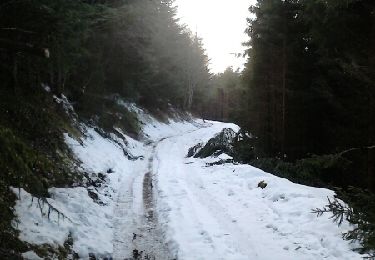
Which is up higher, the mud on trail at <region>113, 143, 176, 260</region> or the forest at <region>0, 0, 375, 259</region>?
the forest at <region>0, 0, 375, 259</region>

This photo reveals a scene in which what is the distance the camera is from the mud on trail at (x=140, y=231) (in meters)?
8.62

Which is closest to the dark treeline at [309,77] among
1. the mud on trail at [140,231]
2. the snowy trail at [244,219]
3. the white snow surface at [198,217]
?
the snowy trail at [244,219]

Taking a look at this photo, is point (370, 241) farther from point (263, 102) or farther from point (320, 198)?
point (263, 102)

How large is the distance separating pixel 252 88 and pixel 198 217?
12.3 metres

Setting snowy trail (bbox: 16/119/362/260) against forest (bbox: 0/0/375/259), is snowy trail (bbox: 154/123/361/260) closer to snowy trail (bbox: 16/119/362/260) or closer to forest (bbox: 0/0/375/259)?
snowy trail (bbox: 16/119/362/260)

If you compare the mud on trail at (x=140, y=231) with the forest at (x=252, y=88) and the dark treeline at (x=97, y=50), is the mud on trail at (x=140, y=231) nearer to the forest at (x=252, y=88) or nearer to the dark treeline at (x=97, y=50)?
the forest at (x=252, y=88)

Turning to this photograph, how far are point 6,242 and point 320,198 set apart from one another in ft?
25.2

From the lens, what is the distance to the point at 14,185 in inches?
355

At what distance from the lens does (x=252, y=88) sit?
2178 cm

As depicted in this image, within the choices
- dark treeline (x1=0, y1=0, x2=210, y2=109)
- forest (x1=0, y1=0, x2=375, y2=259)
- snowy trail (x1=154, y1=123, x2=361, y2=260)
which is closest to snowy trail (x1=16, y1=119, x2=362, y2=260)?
snowy trail (x1=154, y1=123, x2=361, y2=260)

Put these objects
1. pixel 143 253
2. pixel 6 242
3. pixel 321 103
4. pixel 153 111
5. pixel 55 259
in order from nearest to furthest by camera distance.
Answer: pixel 6 242
pixel 55 259
pixel 143 253
pixel 321 103
pixel 153 111

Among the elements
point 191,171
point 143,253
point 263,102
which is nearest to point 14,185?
point 143,253

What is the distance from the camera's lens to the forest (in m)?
7.25

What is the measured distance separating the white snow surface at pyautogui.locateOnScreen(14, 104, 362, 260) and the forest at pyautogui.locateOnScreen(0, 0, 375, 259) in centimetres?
65
